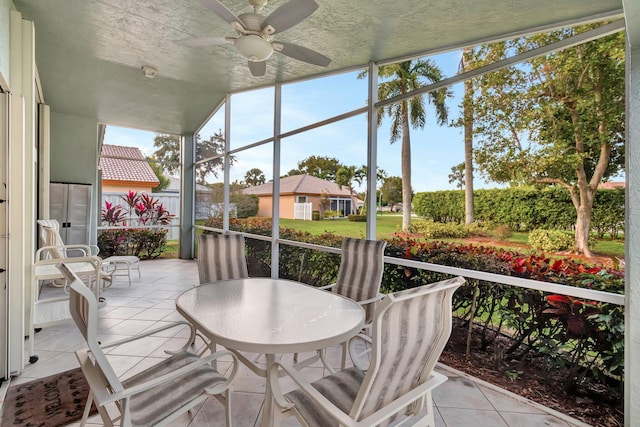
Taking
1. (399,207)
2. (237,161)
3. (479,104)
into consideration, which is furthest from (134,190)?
(479,104)

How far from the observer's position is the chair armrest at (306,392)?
1120 millimetres

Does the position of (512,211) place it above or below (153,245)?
above

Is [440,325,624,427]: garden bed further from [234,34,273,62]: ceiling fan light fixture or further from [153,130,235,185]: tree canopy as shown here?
[153,130,235,185]: tree canopy

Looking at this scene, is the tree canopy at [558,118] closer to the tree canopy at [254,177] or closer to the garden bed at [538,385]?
the garden bed at [538,385]

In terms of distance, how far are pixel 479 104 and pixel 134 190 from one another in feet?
24.9

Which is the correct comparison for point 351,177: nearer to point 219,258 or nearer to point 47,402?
point 219,258

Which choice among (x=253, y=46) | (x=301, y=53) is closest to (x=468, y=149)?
(x=301, y=53)

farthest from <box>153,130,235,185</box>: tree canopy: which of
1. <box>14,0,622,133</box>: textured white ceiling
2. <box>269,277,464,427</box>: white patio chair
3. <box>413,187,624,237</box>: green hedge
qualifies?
<box>269,277,464,427</box>: white patio chair

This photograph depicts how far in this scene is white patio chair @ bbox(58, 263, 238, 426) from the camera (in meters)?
1.25

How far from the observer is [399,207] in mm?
3350

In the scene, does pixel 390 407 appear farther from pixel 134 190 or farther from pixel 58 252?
pixel 134 190

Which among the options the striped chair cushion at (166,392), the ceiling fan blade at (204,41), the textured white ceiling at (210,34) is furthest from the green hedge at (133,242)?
the striped chair cushion at (166,392)

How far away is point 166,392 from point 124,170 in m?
7.25

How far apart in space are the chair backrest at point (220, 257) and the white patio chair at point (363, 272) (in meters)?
0.95
